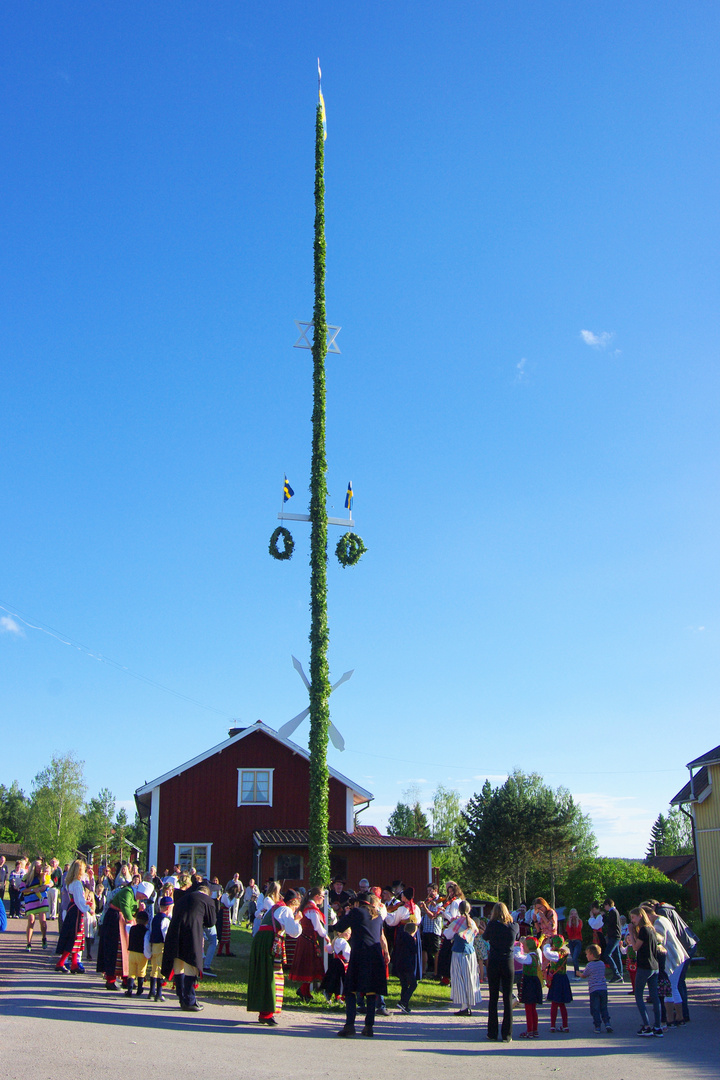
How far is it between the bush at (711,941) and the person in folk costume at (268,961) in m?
13.3

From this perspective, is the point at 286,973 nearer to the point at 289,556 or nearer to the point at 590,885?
the point at 289,556

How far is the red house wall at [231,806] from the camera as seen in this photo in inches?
1177

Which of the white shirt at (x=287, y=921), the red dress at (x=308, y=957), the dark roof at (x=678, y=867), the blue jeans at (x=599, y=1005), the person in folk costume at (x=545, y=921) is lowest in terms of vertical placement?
the dark roof at (x=678, y=867)

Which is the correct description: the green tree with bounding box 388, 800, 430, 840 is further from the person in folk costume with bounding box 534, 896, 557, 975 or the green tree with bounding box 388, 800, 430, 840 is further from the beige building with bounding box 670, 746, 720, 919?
the person in folk costume with bounding box 534, 896, 557, 975

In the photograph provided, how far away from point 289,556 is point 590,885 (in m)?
19.8

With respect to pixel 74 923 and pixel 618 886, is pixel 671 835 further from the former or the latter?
pixel 74 923

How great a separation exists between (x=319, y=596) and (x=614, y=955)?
34.6 feet

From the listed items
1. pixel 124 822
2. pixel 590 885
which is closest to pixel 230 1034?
pixel 590 885

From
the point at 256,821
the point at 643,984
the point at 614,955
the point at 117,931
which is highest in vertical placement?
the point at 256,821

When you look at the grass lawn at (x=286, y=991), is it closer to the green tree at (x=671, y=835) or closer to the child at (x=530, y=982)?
the child at (x=530, y=982)

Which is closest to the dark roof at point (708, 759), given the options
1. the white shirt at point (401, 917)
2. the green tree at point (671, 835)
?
the white shirt at point (401, 917)

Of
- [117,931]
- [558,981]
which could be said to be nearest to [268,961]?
[117,931]

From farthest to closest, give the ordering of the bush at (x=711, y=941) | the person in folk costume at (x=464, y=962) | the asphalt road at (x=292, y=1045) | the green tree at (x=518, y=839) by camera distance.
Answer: the green tree at (x=518, y=839) → the bush at (x=711, y=941) → the person in folk costume at (x=464, y=962) → the asphalt road at (x=292, y=1045)

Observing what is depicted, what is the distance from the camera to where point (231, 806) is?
3048 centimetres
